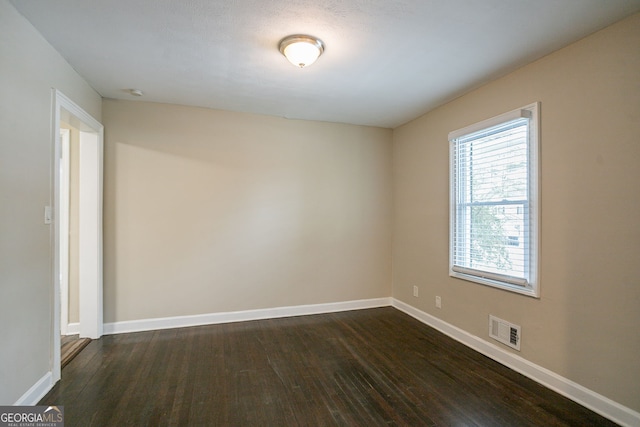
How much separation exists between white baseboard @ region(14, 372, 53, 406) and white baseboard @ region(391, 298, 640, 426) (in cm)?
360

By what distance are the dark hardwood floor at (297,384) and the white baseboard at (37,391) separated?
0.06m

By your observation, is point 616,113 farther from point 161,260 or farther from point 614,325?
point 161,260

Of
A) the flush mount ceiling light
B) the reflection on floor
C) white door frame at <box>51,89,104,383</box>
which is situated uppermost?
the flush mount ceiling light

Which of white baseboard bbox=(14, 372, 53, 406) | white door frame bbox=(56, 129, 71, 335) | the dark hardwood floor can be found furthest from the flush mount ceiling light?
white baseboard bbox=(14, 372, 53, 406)

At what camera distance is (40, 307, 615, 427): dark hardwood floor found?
1.99 metres

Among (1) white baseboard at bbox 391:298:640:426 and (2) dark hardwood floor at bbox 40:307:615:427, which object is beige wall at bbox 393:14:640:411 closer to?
(1) white baseboard at bbox 391:298:640:426

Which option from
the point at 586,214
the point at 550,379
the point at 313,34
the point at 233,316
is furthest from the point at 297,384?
the point at 313,34

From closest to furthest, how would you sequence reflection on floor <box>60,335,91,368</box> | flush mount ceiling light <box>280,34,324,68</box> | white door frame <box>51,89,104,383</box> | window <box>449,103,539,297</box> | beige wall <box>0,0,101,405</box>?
beige wall <box>0,0,101,405</box>, flush mount ceiling light <box>280,34,324,68</box>, window <box>449,103,539,297</box>, reflection on floor <box>60,335,91,368</box>, white door frame <box>51,89,104,383</box>

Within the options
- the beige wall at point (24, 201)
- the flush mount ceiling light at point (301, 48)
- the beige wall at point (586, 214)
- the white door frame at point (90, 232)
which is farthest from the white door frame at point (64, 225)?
the beige wall at point (586, 214)

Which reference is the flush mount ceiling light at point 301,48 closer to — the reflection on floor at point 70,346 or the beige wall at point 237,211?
the beige wall at point 237,211

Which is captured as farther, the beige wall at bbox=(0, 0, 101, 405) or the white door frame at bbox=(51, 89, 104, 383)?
the white door frame at bbox=(51, 89, 104, 383)

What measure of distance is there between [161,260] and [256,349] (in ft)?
5.11

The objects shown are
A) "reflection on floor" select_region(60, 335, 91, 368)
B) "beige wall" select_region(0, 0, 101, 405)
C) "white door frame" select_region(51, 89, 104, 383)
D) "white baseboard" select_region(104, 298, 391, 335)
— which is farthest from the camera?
"white baseboard" select_region(104, 298, 391, 335)

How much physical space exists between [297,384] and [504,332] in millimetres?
1874
